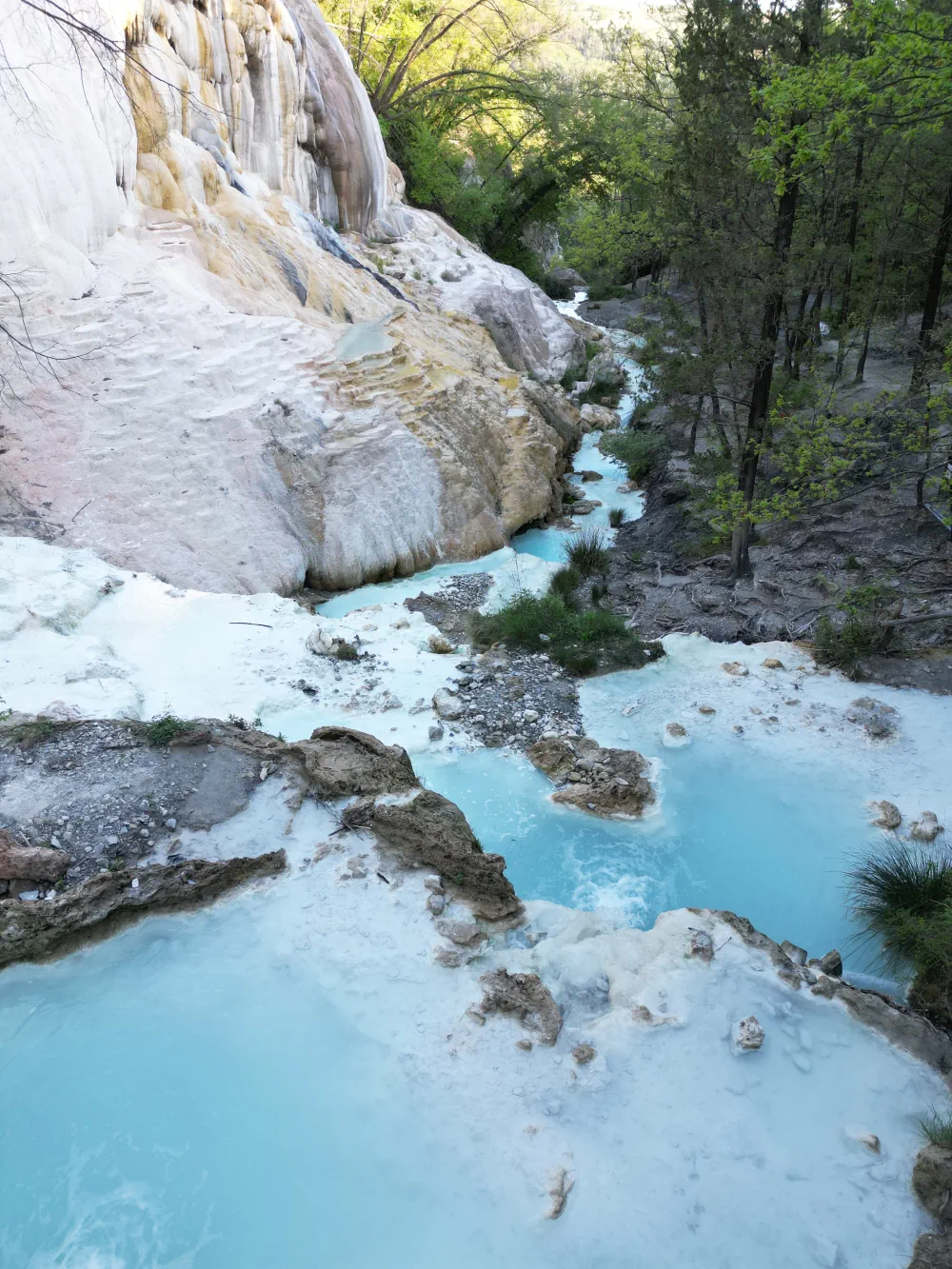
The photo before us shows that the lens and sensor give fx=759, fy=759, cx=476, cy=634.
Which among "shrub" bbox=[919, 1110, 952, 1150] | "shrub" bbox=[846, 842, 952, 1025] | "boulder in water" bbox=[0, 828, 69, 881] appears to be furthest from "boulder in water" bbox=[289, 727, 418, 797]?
"shrub" bbox=[919, 1110, 952, 1150]

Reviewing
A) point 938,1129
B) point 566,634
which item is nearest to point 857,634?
point 566,634

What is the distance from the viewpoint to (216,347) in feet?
30.8

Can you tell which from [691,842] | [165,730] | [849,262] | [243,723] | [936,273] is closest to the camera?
[165,730]

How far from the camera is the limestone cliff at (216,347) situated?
27.3ft

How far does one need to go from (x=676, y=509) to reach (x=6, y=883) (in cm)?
992

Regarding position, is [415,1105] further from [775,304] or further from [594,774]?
[775,304]

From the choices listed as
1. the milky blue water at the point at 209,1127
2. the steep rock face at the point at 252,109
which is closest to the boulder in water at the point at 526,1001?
the milky blue water at the point at 209,1127

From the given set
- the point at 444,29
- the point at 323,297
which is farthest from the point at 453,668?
the point at 444,29

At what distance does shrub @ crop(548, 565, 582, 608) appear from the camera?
932 cm

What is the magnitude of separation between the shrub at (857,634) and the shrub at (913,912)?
2.34m

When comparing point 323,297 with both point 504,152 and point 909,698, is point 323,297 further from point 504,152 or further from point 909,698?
point 504,152

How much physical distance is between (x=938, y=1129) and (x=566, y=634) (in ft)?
17.8

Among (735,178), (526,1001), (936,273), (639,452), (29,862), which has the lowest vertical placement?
(526,1001)

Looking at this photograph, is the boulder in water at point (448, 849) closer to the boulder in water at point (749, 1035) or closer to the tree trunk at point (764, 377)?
the boulder in water at point (749, 1035)
